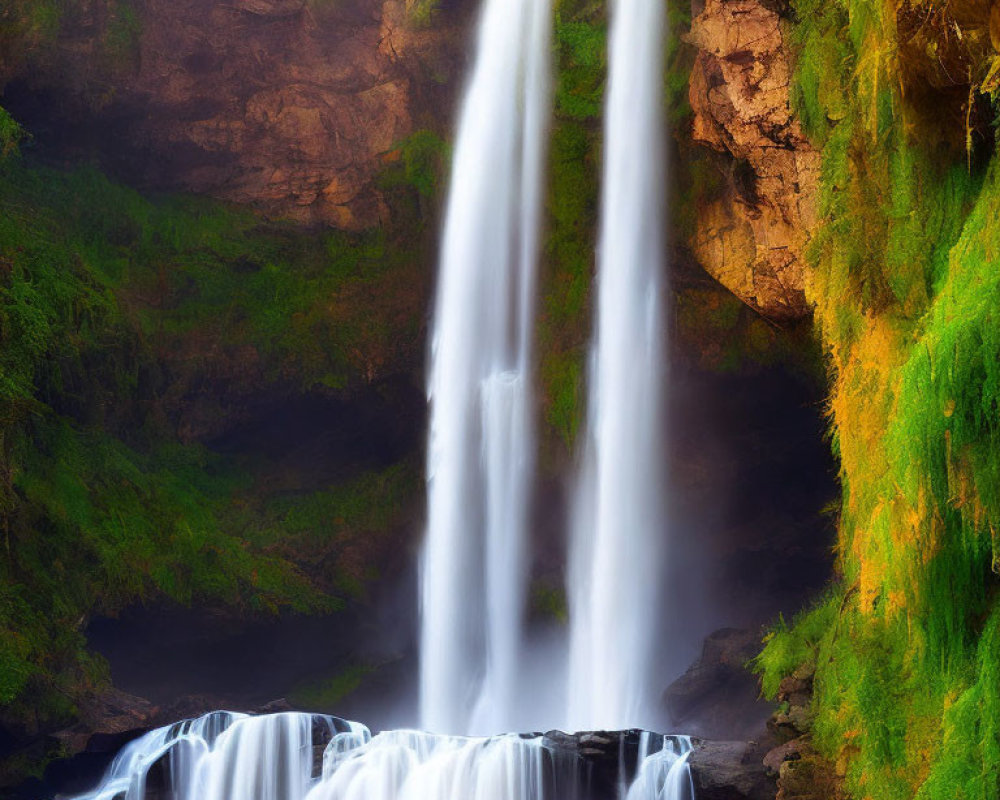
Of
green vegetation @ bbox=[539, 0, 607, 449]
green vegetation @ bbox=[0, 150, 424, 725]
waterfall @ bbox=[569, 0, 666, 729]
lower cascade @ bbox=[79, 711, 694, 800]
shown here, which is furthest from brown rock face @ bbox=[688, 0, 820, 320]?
green vegetation @ bbox=[0, 150, 424, 725]

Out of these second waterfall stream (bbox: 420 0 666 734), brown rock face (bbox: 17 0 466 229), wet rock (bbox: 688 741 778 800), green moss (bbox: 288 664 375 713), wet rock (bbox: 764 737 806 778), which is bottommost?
green moss (bbox: 288 664 375 713)

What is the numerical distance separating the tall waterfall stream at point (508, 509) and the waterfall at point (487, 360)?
0.11 feet

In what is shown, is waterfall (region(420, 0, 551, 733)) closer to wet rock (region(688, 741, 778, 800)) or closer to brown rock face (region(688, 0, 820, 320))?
brown rock face (region(688, 0, 820, 320))

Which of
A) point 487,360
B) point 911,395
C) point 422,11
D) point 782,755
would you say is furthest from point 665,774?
point 422,11

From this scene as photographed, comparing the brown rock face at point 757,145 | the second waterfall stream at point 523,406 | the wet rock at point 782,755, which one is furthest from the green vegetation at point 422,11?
the wet rock at point 782,755

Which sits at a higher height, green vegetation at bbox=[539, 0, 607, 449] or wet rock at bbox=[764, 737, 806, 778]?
green vegetation at bbox=[539, 0, 607, 449]

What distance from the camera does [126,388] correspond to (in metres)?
20.0

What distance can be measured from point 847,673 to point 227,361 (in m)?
13.7

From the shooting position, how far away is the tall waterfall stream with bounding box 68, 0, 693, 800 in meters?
13.9

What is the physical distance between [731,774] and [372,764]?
13.7ft

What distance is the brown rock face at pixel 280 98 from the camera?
21.3 meters

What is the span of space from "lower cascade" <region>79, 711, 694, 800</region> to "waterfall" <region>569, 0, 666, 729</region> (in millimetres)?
4390

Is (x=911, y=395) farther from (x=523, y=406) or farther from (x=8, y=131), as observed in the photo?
(x=523, y=406)

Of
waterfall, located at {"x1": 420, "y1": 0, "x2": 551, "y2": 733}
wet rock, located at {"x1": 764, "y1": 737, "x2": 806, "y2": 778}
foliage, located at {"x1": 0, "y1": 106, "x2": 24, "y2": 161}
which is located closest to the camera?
wet rock, located at {"x1": 764, "y1": 737, "x2": 806, "y2": 778}
